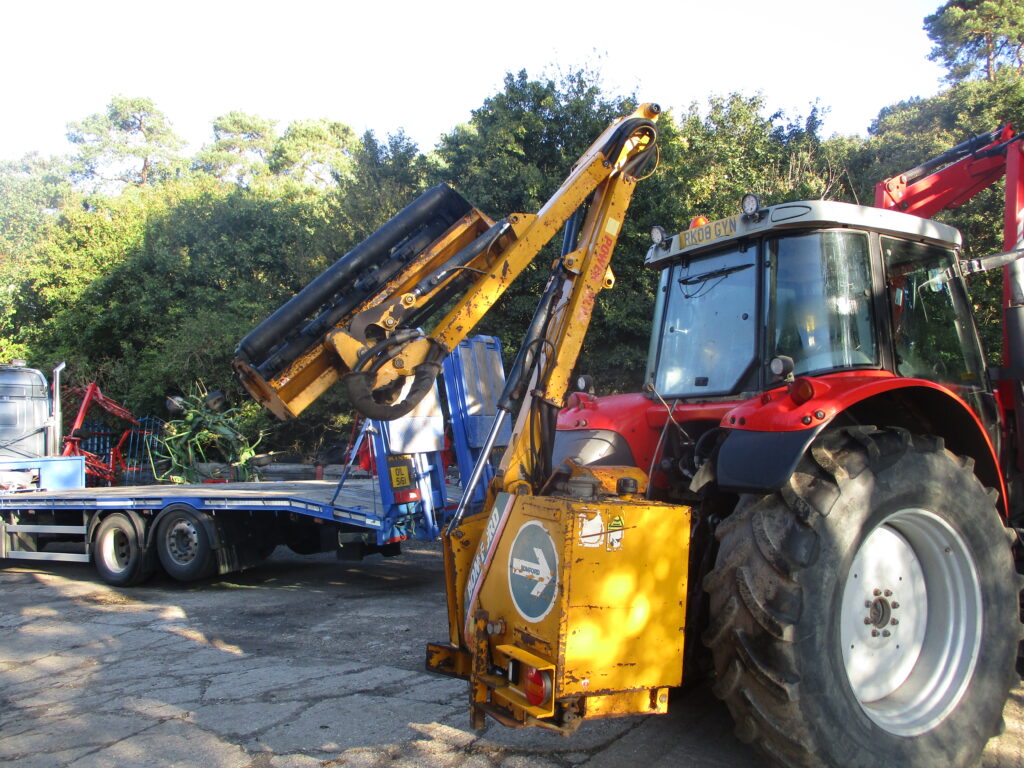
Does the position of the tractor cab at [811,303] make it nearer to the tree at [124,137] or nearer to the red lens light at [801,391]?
the red lens light at [801,391]

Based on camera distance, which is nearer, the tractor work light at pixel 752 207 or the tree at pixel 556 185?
the tractor work light at pixel 752 207

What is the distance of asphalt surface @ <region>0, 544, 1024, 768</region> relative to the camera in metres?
3.74

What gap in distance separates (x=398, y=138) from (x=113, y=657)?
17037 millimetres

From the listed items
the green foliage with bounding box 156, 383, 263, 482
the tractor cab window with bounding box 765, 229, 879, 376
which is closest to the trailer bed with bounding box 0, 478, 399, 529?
the tractor cab window with bounding box 765, 229, 879, 376

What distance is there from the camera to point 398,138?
802 inches

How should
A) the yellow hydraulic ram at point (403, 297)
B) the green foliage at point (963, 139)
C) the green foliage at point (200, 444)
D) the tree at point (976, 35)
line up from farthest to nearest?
Answer: the tree at point (976, 35) → the green foliage at point (200, 444) → the green foliage at point (963, 139) → the yellow hydraulic ram at point (403, 297)

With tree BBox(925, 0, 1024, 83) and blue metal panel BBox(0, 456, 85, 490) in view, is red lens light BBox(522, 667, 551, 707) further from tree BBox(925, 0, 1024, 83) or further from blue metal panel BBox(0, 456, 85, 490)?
tree BBox(925, 0, 1024, 83)

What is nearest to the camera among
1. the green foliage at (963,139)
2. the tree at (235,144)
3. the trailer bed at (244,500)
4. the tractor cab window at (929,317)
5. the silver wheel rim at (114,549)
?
the tractor cab window at (929,317)

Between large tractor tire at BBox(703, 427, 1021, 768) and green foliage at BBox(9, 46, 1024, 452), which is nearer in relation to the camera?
Answer: large tractor tire at BBox(703, 427, 1021, 768)

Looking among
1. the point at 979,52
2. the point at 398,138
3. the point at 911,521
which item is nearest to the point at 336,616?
the point at 911,521

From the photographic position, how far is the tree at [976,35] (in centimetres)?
2544

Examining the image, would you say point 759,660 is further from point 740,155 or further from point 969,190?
point 740,155

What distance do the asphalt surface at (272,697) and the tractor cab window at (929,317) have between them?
1919 mm

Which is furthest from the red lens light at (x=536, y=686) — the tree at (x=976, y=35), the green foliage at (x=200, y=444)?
the tree at (x=976, y=35)
